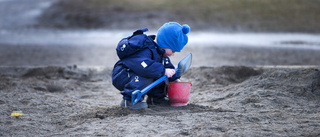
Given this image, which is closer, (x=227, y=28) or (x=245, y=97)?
(x=245, y=97)

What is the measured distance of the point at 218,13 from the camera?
13.4 m

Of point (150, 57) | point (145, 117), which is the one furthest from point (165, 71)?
point (145, 117)

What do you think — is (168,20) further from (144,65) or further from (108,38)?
(144,65)

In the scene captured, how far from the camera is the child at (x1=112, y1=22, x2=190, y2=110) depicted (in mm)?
3381

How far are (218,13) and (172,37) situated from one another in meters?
10.2

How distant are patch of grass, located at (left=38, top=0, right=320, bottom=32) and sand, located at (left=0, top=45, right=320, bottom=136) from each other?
7163 mm

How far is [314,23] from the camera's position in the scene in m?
12.2

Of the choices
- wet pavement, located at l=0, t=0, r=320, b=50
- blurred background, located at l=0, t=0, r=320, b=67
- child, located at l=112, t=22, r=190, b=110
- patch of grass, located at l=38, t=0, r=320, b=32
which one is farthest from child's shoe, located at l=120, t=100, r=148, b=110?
patch of grass, located at l=38, t=0, r=320, b=32

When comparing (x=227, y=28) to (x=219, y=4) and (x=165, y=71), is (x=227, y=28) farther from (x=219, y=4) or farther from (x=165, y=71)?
(x=165, y=71)

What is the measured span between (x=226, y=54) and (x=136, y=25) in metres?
4.85

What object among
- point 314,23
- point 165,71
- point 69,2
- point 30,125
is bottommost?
point 30,125

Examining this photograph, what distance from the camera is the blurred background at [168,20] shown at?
7.85 m

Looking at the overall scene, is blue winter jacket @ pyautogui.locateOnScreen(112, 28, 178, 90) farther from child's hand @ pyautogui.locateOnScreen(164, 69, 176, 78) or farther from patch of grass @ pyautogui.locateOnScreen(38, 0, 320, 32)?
patch of grass @ pyautogui.locateOnScreen(38, 0, 320, 32)

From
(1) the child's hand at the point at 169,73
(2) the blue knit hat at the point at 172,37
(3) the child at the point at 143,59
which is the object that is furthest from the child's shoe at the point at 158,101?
(2) the blue knit hat at the point at 172,37
